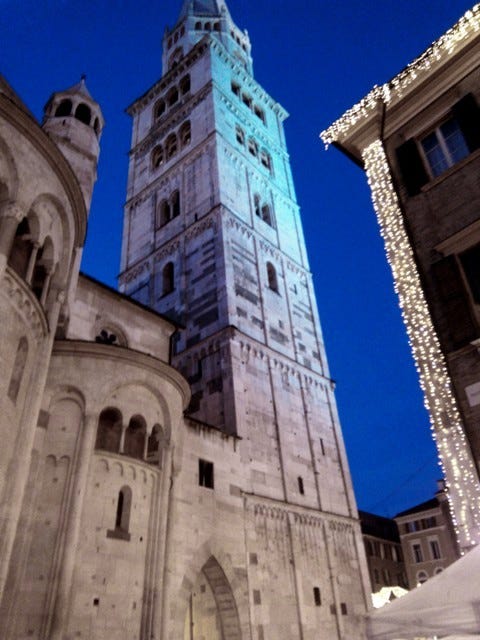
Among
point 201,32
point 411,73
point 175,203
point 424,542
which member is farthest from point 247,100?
point 424,542

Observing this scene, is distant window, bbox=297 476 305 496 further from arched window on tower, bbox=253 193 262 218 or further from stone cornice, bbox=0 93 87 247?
arched window on tower, bbox=253 193 262 218

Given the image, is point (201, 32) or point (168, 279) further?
point (201, 32)

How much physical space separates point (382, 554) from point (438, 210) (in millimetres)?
50117

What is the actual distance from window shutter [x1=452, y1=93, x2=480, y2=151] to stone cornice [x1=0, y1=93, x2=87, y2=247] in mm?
10197

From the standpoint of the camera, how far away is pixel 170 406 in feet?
55.9

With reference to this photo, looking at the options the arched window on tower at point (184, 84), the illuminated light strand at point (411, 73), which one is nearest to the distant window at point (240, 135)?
the arched window on tower at point (184, 84)

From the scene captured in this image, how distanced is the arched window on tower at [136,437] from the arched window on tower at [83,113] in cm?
1247

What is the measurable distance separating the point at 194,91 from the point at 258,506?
30409 millimetres

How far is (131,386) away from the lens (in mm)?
16094

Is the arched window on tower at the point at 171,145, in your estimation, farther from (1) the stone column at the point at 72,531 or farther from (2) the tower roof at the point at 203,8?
(1) the stone column at the point at 72,531

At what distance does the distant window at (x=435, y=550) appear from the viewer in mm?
49487

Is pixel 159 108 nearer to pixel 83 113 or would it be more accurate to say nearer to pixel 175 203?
pixel 175 203

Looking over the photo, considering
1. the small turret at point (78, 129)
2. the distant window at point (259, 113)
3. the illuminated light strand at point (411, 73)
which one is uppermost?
the distant window at point (259, 113)

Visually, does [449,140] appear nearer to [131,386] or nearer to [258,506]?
[131,386]
